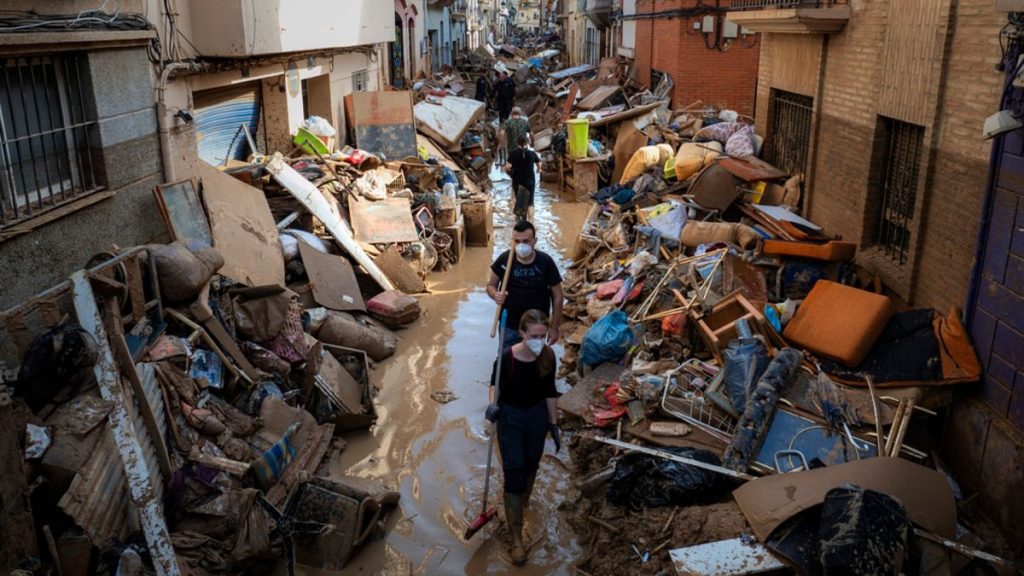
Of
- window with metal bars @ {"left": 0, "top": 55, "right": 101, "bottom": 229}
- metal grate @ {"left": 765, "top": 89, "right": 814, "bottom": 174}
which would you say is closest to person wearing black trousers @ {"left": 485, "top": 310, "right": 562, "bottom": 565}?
window with metal bars @ {"left": 0, "top": 55, "right": 101, "bottom": 229}

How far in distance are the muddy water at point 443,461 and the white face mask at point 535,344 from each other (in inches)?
62.2

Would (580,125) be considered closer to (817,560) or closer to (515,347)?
(515,347)

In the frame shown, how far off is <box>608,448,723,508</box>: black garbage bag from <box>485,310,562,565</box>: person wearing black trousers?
64cm

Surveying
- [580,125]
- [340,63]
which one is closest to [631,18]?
[580,125]

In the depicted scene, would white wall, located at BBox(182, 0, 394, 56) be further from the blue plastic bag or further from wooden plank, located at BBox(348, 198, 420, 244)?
the blue plastic bag

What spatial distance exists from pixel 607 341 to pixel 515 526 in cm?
270

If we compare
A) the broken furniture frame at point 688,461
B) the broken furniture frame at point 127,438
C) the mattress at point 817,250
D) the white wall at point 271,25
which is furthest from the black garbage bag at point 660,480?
the white wall at point 271,25

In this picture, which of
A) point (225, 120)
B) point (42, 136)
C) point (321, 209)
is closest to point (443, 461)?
point (42, 136)

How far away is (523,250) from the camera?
6453mm

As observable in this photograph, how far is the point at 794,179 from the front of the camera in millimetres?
10719

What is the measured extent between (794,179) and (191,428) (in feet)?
26.7

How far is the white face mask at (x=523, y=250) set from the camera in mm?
6449

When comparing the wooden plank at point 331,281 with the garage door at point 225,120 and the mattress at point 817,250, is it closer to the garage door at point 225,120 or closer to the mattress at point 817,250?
the garage door at point 225,120

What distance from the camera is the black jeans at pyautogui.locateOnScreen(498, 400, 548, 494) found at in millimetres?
Result: 5434
